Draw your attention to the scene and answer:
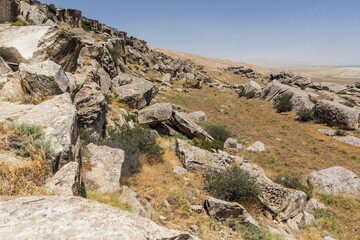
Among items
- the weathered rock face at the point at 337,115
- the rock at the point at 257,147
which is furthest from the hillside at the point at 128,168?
the weathered rock face at the point at 337,115

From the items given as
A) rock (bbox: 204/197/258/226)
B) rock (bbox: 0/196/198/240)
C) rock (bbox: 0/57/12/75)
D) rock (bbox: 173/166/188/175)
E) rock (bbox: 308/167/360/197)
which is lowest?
rock (bbox: 308/167/360/197)

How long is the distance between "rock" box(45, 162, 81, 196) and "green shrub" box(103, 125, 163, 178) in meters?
3.36

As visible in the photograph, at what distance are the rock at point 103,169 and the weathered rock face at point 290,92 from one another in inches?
917

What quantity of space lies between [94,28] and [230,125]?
44626 millimetres

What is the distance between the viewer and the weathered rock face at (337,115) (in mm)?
17281

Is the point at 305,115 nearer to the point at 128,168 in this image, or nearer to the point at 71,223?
the point at 128,168

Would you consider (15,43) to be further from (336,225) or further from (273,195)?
(336,225)

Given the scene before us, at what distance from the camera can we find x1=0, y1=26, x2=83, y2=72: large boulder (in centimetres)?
611

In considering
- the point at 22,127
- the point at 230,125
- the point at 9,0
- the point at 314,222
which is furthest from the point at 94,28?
the point at 314,222

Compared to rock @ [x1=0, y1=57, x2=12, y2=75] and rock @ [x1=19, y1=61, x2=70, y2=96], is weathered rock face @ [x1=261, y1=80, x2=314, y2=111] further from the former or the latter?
rock @ [x1=0, y1=57, x2=12, y2=75]

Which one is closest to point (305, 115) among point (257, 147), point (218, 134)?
point (257, 147)

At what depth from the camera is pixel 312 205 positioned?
777 cm

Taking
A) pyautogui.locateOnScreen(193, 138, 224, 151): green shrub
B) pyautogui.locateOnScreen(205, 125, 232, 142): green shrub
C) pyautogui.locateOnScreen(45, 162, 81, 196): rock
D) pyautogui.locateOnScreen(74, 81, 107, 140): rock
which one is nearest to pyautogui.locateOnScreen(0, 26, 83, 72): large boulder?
pyautogui.locateOnScreen(74, 81, 107, 140): rock

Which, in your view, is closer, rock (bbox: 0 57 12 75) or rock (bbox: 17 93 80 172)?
rock (bbox: 17 93 80 172)
